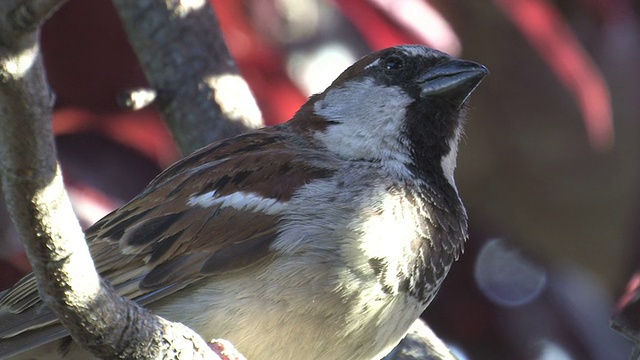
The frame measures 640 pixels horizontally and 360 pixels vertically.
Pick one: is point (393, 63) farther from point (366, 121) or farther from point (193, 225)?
point (193, 225)

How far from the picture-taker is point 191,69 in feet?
11.8

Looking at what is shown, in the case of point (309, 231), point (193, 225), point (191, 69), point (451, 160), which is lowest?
point (451, 160)

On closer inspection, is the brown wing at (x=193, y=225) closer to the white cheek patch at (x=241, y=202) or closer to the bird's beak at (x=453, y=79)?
the white cheek patch at (x=241, y=202)

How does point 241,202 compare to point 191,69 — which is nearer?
point 241,202

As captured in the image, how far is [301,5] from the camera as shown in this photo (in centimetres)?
384

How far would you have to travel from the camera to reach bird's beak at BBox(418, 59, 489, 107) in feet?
10.5

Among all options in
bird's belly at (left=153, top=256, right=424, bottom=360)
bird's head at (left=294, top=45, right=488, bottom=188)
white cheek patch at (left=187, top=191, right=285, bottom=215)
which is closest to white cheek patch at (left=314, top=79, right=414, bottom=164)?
bird's head at (left=294, top=45, right=488, bottom=188)

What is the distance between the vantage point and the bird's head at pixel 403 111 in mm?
3166

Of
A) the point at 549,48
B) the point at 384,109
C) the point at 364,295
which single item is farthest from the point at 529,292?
the point at 364,295

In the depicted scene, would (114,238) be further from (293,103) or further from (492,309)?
(492,309)

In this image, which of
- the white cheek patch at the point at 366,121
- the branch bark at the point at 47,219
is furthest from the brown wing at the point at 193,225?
the branch bark at the point at 47,219

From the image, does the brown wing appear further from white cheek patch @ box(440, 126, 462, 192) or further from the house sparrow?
white cheek patch @ box(440, 126, 462, 192)

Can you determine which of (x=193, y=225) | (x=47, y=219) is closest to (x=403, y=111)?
(x=193, y=225)

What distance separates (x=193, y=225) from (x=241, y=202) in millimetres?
135
